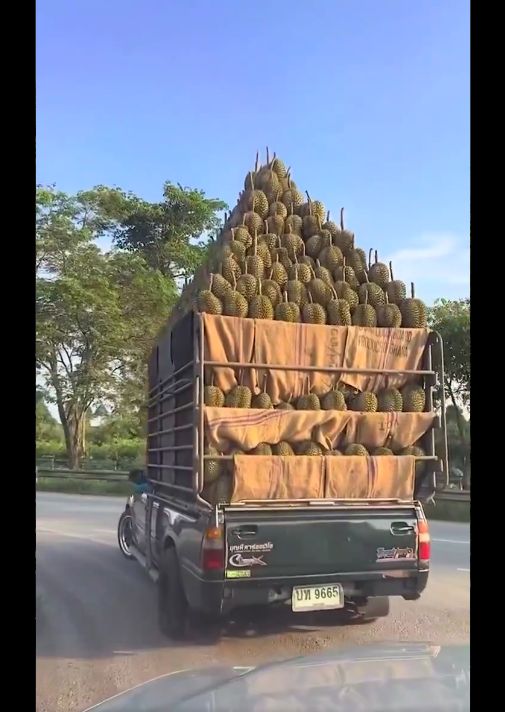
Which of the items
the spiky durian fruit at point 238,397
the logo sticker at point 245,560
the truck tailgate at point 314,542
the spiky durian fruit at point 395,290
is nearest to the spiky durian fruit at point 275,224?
the spiky durian fruit at point 395,290

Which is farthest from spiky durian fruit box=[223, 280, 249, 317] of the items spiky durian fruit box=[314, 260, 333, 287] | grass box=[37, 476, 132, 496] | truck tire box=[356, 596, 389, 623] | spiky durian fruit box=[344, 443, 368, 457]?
truck tire box=[356, 596, 389, 623]

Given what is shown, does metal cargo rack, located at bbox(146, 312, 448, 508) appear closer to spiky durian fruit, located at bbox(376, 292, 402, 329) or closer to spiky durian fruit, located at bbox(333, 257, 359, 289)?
spiky durian fruit, located at bbox(376, 292, 402, 329)

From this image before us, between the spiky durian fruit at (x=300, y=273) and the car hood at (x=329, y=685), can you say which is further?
the spiky durian fruit at (x=300, y=273)

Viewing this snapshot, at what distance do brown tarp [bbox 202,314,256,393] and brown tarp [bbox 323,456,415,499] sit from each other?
1.05 feet

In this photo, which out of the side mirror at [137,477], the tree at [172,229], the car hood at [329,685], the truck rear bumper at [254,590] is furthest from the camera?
the side mirror at [137,477]

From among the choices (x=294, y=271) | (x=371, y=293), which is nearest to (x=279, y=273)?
(x=294, y=271)

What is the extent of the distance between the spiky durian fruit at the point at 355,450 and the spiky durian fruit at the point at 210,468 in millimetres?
352

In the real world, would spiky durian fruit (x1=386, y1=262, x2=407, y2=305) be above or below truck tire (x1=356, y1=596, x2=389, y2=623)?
above

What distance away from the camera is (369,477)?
1.87m

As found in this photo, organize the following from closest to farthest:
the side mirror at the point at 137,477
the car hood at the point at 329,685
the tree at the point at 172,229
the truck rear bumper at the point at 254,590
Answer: the car hood at the point at 329,685 → the truck rear bumper at the point at 254,590 → the tree at the point at 172,229 → the side mirror at the point at 137,477

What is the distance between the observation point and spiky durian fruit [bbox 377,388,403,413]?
189 cm

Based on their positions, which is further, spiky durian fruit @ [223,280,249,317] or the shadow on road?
spiky durian fruit @ [223,280,249,317]

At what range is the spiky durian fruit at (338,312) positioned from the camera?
1879mm

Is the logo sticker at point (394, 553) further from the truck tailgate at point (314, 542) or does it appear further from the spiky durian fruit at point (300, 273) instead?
the spiky durian fruit at point (300, 273)
